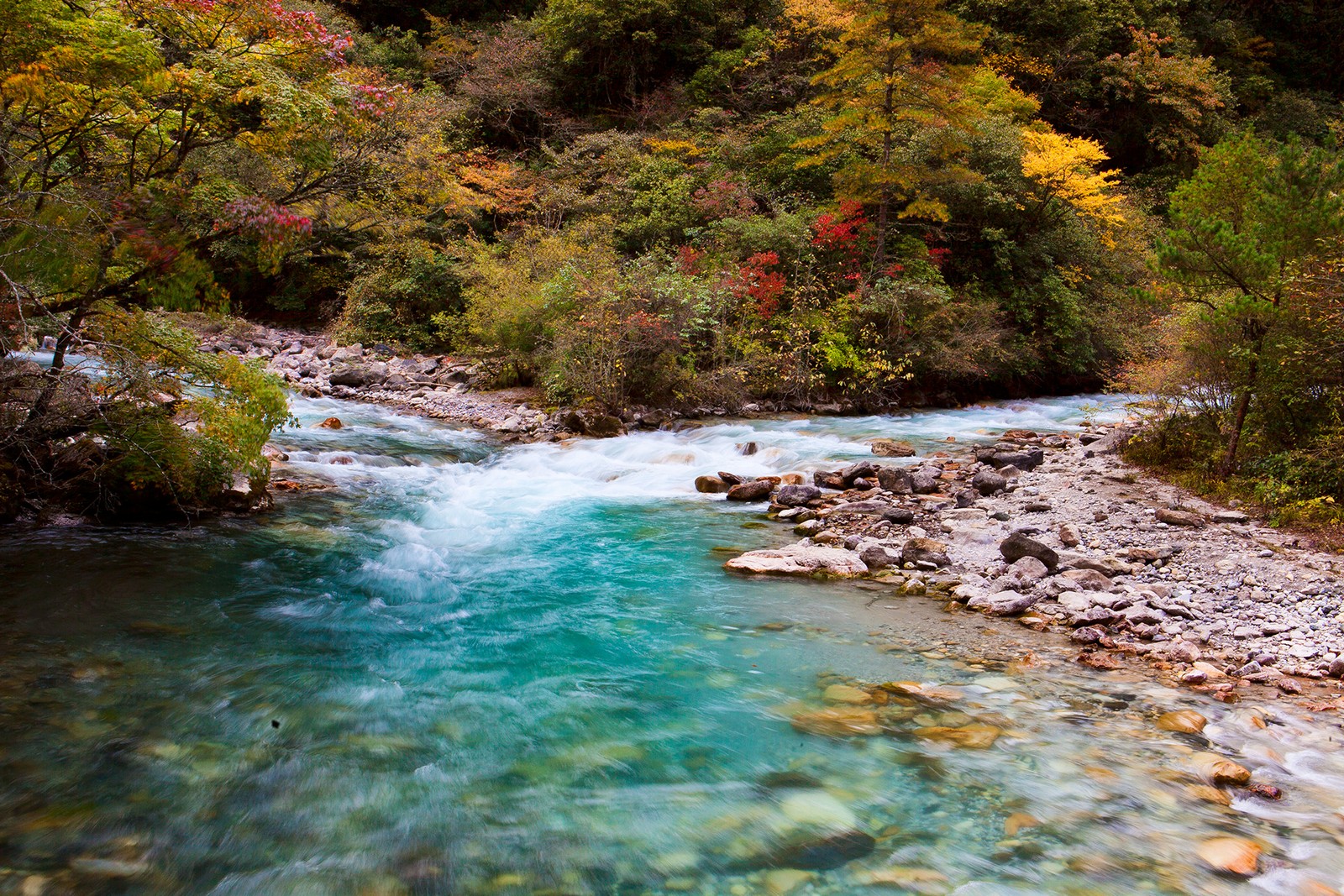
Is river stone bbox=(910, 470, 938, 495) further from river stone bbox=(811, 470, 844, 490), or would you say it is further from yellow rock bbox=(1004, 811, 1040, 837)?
yellow rock bbox=(1004, 811, 1040, 837)

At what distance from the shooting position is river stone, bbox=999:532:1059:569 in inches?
234

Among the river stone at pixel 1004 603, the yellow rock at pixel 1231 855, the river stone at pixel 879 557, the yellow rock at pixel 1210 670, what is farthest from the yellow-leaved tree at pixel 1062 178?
the yellow rock at pixel 1231 855

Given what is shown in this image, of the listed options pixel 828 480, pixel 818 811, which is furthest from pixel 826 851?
pixel 828 480

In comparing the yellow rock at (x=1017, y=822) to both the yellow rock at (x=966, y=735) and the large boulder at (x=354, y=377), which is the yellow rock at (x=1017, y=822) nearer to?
the yellow rock at (x=966, y=735)

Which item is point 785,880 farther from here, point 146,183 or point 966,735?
point 146,183

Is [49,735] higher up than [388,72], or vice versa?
[388,72]

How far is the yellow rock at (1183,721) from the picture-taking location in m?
3.74

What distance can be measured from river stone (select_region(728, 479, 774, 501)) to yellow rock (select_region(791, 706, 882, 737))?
5248 millimetres

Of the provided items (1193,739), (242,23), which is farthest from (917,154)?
(1193,739)

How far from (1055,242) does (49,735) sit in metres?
21.5

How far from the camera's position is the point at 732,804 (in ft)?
10.7

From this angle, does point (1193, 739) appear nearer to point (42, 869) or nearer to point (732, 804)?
point (732, 804)

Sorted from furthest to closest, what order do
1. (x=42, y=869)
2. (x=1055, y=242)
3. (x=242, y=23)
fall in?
(x=1055, y=242) → (x=242, y=23) → (x=42, y=869)

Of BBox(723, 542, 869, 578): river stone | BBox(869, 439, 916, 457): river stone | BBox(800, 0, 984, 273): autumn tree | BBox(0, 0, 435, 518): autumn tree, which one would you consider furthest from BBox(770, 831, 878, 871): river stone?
BBox(800, 0, 984, 273): autumn tree
